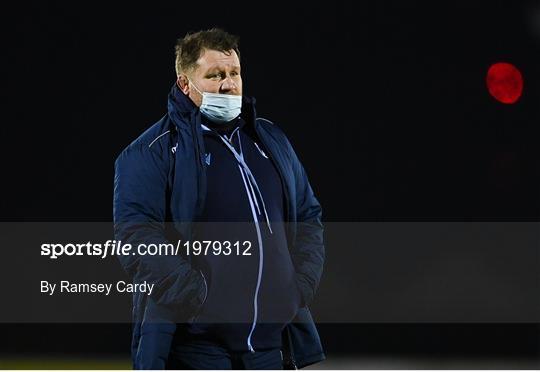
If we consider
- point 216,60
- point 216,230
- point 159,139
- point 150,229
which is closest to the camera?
point 150,229

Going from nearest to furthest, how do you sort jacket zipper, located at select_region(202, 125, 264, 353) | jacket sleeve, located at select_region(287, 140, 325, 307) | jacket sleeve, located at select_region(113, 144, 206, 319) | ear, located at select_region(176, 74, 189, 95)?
jacket sleeve, located at select_region(113, 144, 206, 319) → jacket zipper, located at select_region(202, 125, 264, 353) → jacket sleeve, located at select_region(287, 140, 325, 307) → ear, located at select_region(176, 74, 189, 95)

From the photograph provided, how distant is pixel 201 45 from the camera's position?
4.65 m

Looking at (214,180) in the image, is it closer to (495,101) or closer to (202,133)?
(202,133)

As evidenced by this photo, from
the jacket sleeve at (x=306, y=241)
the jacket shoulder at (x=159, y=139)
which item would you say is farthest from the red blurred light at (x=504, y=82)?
the jacket shoulder at (x=159, y=139)

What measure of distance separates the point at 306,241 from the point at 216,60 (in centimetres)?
103

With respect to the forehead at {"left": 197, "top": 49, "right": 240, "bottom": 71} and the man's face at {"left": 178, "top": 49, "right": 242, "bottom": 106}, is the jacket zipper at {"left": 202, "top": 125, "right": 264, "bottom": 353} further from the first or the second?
the forehead at {"left": 197, "top": 49, "right": 240, "bottom": 71}

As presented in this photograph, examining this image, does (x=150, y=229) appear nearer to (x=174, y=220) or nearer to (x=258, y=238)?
(x=174, y=220)

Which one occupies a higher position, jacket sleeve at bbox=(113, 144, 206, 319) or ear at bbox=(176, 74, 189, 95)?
ear at bbox=(176, 74, 189, 95)

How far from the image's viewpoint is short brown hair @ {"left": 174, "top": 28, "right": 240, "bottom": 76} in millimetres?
4629

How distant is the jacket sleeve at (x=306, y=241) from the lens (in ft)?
14.9

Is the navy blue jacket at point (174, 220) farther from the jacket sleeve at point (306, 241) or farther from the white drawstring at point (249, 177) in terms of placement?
the white drawstring at point (249, 177)

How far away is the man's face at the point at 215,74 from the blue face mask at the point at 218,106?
0.07ft

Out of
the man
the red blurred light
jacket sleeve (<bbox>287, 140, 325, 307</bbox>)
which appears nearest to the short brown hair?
the man

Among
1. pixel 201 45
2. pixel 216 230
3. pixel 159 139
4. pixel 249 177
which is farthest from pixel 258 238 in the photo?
pixel 201 45
